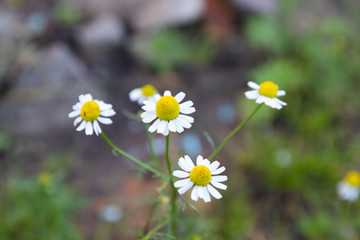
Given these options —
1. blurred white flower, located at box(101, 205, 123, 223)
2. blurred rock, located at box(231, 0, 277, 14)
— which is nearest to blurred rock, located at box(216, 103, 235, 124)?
blurred white flower, located at box(101, 205, 123, 223)

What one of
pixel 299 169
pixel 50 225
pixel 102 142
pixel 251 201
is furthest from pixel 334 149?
pixel 50 225

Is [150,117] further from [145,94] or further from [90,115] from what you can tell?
[145,94]

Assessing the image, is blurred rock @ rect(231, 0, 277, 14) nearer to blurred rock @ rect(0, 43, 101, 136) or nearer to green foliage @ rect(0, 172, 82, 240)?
blurred rock @ rect(0, 43, 101, 136)

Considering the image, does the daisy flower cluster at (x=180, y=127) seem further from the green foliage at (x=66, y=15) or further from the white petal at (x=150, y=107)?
the green foliage at (x=66, y=15)

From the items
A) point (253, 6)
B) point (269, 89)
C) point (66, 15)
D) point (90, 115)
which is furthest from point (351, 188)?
point (66, 15)

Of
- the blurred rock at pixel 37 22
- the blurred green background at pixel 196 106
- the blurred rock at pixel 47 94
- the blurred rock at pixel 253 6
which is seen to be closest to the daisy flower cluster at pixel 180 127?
the blurred green background at pixel 196 106
